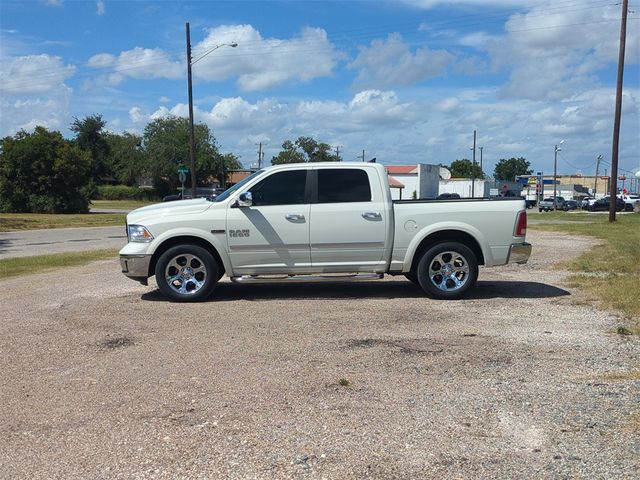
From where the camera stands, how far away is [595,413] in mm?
4758

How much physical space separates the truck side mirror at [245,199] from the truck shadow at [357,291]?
4.51 ft

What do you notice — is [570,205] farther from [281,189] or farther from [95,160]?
[281,189]

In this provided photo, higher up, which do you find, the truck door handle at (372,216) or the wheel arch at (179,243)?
the truck door handle at (372,216)

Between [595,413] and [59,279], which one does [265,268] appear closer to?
[59,279]

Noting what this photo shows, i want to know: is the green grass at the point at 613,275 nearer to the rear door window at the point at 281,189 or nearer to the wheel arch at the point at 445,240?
the wheel arch at the point at 445,240

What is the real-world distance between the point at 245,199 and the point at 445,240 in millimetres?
2840

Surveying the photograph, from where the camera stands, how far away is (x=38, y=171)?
45.0m

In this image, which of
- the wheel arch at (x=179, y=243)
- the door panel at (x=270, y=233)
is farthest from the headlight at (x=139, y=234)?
the door panel at (x=270, y=233)

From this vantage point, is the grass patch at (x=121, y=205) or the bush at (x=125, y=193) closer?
the grass patch at (x=121, y=205)

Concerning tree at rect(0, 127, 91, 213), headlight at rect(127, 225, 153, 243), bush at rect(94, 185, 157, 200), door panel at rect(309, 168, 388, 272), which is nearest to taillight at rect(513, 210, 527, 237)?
door panel at rect(309, 168, 388, 272)

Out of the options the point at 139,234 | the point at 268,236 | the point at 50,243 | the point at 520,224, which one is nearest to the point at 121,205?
the point at 50,243

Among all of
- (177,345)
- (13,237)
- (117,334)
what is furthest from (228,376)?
(13,237)

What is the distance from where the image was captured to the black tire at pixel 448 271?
9375mm

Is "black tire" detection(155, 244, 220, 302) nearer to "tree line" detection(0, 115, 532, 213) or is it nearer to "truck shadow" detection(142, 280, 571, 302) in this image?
"truck shadow" detection(142, 280, 571, 302)
